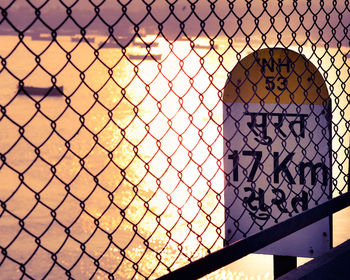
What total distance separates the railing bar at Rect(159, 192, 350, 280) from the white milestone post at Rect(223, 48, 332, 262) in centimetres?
14

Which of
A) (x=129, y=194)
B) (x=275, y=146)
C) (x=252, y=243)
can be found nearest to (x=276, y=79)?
(x=275, y=146)

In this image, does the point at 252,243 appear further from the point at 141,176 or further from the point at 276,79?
the point at 141,176

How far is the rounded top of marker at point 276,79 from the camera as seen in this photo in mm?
3201

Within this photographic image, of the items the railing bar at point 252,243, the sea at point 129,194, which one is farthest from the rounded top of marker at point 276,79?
the railing bar at point 252,243

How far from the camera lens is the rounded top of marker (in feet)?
10.5

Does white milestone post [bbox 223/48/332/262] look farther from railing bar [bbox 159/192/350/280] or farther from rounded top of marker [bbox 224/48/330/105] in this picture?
railing bar [bbox 159/192/350/280]

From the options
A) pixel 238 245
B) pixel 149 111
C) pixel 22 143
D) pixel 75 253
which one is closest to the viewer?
pixel 238 245

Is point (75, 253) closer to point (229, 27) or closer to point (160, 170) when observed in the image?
point (160, 170)

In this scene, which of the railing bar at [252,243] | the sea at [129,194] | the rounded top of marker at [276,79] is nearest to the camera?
the railing bar at [252,243]

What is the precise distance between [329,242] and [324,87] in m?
0.84

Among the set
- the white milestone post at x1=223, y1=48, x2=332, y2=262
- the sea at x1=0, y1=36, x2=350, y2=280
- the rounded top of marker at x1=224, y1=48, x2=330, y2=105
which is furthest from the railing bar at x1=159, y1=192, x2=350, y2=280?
the rounded top of marker at x1=224, y1=48, x2=330, y2=105

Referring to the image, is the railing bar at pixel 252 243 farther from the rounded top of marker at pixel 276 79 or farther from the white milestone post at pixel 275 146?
the rounded top of marker at pixel 276 79

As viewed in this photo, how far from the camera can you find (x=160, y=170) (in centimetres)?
783

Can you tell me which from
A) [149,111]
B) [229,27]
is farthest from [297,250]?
[149,111]
